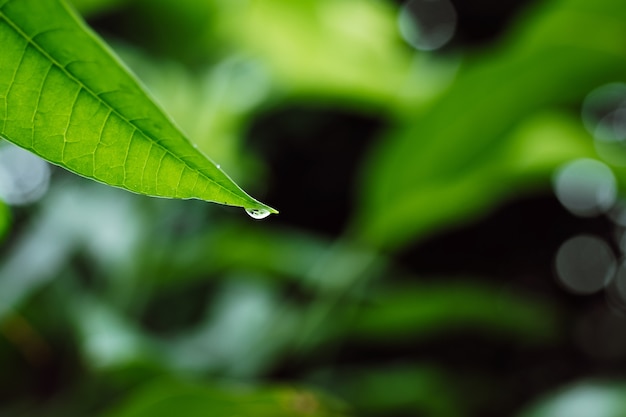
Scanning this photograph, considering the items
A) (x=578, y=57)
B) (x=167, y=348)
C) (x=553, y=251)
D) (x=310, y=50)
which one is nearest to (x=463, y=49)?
(x=553, y=251)

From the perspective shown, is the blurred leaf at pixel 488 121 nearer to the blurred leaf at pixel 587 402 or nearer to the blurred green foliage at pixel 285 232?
the blurred green foliage at pixel 285 232

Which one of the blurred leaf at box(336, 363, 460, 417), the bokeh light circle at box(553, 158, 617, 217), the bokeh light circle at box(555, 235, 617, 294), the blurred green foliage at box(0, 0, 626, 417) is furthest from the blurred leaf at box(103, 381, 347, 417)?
the bokeh light circle at box(555, 235, 617, 294)

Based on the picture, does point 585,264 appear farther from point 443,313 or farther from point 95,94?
point 95,94

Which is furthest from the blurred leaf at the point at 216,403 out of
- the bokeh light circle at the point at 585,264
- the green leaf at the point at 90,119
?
the bokeh light circle at the point at 585,264

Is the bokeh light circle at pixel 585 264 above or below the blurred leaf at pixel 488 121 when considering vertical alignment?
above

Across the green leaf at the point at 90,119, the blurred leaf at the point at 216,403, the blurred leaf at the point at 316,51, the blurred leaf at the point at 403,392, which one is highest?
the blurred leaf at the point at 316,51

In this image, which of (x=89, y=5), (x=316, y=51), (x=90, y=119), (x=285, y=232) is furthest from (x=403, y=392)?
(x=90, y=119)

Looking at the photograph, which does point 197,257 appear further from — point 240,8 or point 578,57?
point 578,57
